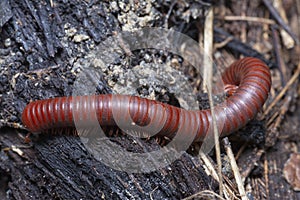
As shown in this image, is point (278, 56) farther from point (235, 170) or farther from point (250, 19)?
point (235, 170)

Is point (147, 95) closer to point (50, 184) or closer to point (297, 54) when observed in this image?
point (50, 184)

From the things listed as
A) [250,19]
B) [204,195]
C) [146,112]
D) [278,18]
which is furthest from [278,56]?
[204,195]

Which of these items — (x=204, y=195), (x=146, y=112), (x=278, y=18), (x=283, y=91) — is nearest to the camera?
(x=204, y=195)

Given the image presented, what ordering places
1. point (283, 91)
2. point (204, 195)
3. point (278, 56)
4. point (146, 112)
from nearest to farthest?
1. point (204, 195)
2. point (146, 112)
3. point (283, 91)
4. point (278, 56)

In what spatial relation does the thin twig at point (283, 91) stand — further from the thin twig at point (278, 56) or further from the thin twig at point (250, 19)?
the thin twig at point (250, 19)

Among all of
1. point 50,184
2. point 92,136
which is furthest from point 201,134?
point 50,184

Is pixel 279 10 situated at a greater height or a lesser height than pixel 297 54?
greater

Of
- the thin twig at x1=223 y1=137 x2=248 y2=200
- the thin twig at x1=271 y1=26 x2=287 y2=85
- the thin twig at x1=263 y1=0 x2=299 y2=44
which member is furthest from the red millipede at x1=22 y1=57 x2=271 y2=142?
the thin twig at x1=263 y1=0 x2=299 y2=44

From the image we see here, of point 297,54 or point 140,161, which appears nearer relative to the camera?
point 140,161

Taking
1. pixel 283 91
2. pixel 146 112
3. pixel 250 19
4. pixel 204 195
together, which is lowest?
pixel 204 195
